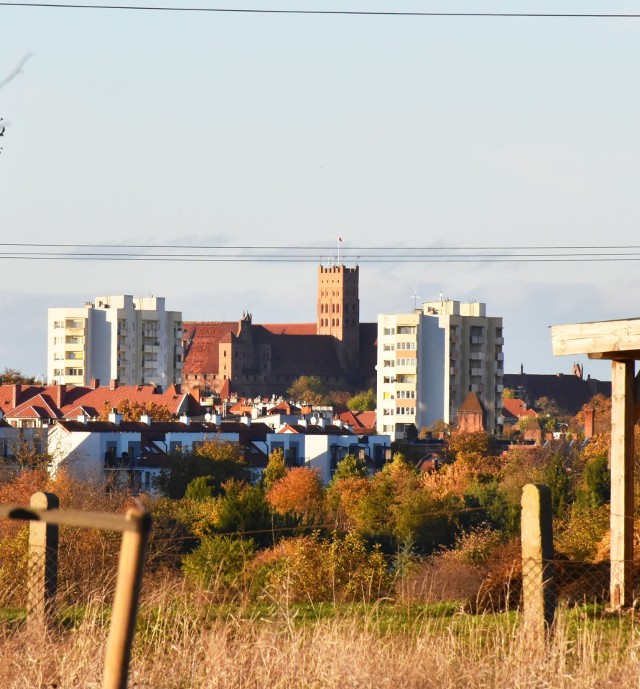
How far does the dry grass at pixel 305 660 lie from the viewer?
5605 millimetres

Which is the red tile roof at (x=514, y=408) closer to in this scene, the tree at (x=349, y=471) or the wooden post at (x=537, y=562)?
the tree at (x=349, y=471)

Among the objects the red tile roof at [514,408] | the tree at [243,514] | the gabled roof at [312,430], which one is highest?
the red tile roof at [514,408]

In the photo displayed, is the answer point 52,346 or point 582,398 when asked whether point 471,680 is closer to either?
point 52,346

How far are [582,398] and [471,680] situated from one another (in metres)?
189

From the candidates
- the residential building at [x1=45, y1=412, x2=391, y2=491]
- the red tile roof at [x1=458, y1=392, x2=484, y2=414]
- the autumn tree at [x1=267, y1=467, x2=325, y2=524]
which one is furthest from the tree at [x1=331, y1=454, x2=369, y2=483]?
the red tile roof at [x1=458, y1=392, x2=484, y2=414]

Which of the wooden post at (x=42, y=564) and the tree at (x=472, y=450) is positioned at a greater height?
the wooden post at (x=42, y=564)

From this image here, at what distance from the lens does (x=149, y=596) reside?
7047 mm

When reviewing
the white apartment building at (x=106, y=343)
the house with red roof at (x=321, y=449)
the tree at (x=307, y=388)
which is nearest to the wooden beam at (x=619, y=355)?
the house with red roof at (x=321, y=449)

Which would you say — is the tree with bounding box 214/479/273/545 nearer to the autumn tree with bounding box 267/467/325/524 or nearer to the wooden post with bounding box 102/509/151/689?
the autumn tree with bounding box 267/467/325/524

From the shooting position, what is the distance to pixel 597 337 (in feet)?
30.7

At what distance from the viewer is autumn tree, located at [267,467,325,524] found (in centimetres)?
6262

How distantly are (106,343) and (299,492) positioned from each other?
82.5m

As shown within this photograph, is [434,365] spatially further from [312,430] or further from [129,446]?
[129,446]

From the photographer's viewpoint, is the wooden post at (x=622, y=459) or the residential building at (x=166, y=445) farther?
the residential building at (x=166, y=445)
